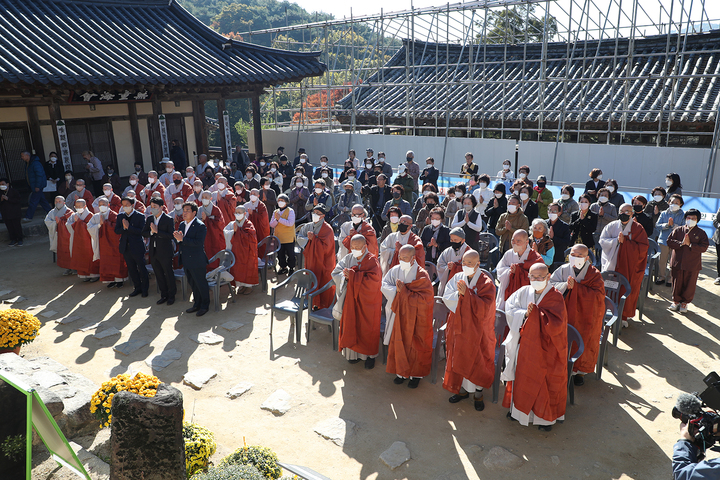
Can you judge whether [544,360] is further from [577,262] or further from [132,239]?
[132,239]

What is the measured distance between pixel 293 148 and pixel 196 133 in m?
5.77

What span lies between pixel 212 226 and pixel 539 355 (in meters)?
7.00

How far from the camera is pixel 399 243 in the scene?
839 centimetres

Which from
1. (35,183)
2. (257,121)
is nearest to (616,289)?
(35,183)

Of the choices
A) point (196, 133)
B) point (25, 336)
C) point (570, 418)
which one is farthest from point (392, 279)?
point (196, 133)

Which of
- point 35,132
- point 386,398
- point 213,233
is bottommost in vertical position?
point 386,398

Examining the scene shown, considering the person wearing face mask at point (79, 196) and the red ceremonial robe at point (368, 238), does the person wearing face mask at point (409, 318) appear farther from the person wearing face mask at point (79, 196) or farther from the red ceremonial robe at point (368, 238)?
the person wearing face mask at point (79, 196)

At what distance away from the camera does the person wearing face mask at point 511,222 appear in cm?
947

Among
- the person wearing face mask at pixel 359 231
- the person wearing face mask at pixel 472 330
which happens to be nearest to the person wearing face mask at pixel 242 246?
the person wearing face mask at pixel 359 231

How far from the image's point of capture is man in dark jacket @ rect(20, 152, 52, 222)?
1473 centimetres

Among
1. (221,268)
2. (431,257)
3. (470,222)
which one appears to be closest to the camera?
(431,257)

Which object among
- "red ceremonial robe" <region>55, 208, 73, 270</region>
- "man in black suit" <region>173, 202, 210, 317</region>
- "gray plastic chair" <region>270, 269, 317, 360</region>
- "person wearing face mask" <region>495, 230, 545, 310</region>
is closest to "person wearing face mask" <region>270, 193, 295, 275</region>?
"man in black suit" <region>173, 202, 210, 317</region>

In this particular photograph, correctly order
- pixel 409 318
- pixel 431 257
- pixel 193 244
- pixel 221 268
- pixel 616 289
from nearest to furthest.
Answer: pixel 409 318 → pixel 616 289 → pixel 193 244 → pixel 431 257 → pixel 221 268

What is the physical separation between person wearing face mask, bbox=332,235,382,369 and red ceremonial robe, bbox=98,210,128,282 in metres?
5.60
